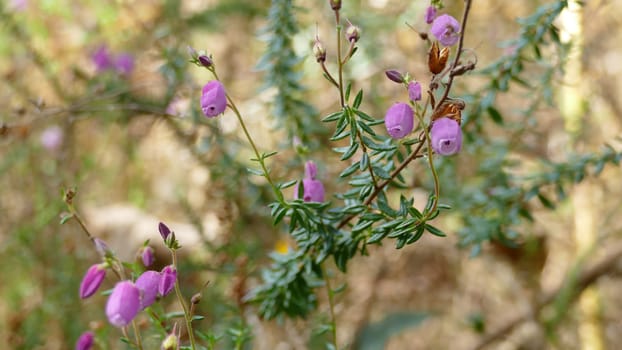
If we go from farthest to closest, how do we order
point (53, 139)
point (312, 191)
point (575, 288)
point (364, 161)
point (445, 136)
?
1. point (53, 139)
2. point (575, 288)
3. point (312, 191)
4. point (364, 161)
5. point (445, 136)

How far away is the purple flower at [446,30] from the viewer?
714mm

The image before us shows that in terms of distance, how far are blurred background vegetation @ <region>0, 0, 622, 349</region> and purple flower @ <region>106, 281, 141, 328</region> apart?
411 mm

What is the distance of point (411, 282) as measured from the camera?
7.45 ft

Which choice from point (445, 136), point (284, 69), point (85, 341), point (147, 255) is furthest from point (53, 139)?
point (445, 136)

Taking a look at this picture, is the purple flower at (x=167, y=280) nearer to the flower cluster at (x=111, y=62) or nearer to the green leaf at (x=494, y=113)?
the green leaf at (x=494, y=113)

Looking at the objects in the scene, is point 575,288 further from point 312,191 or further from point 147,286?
point 147,286

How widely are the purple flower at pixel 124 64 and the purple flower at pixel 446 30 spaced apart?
4.68ft

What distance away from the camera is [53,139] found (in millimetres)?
2139

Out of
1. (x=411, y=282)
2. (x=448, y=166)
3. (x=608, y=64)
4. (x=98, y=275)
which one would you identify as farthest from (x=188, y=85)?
(x=608, y=64)

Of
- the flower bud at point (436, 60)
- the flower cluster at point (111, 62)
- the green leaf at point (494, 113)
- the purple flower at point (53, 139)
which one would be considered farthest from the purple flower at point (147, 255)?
the purple flower at point (53, 139)

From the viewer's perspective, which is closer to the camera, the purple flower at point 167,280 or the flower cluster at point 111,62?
the purple flower at point 167,280

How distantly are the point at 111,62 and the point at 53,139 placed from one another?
1.32 ft

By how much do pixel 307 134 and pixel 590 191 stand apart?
1115 millimetres

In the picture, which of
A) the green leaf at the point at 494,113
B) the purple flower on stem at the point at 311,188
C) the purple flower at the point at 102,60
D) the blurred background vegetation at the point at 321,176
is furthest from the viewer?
the purple flower at the point at 102,60
